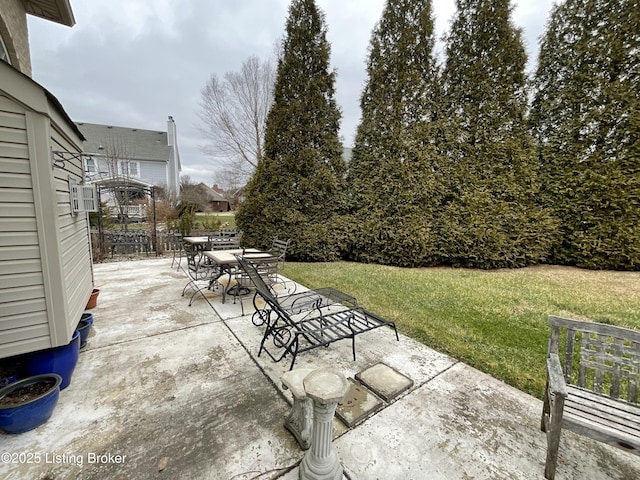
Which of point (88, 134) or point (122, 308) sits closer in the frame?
point (122, 308)

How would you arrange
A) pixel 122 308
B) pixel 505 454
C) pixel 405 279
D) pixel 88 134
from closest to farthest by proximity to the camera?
pixel 505 454 < pixel 122 308 < pixel 405 279 < pixel 88 134

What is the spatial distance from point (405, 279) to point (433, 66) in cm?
683

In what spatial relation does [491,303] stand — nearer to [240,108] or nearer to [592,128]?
[592,128]

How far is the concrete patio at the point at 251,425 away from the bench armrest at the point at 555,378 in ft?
2.06

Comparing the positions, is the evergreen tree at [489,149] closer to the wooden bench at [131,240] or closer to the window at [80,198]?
the window at [80,198]

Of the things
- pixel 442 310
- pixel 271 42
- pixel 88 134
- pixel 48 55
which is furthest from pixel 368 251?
pixel 88 134

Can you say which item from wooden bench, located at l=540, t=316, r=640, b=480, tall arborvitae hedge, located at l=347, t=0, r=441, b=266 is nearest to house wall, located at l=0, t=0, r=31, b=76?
wooden bench, located at l=540, t=316, r=640, b=480

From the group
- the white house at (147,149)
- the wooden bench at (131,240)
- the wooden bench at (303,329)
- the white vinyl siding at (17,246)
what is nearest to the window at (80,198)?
the white vinyl siding at (17,246)

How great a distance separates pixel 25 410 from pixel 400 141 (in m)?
8.97

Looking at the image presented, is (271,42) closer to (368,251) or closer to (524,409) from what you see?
(368,251)

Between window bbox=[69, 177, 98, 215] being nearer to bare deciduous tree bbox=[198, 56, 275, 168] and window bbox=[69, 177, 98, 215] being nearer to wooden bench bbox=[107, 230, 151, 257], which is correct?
wooden bench bbox=[107, 230, 151, 257]

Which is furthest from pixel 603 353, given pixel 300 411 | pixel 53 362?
pixel 53 362

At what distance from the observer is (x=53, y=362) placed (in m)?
2.26

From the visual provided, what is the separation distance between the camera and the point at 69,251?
2736mm
